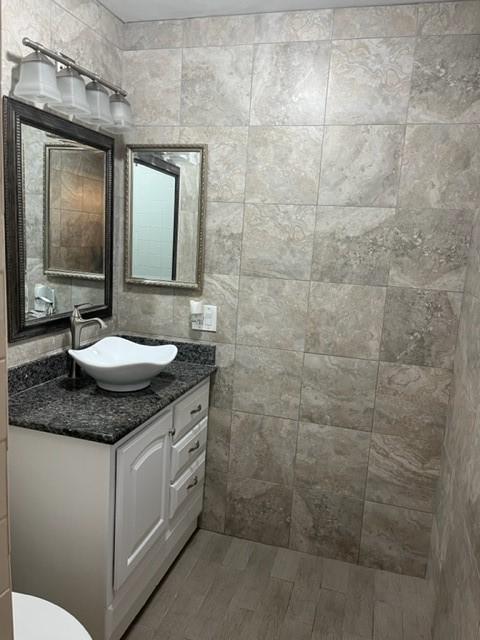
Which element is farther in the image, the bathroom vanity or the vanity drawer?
the vanity drawer

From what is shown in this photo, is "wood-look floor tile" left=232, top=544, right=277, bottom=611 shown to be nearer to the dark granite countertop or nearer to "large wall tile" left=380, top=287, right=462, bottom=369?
the dark granite countertop

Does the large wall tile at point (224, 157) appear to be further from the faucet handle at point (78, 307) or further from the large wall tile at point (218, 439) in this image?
the large wall tile at point (218, 439)

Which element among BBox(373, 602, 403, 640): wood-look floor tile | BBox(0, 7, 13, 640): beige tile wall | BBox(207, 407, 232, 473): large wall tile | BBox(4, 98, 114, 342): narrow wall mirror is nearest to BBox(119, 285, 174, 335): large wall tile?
BBox(4, 98, 114, 342): narrow wall mirror

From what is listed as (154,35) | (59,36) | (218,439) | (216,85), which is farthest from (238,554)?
(154,35)

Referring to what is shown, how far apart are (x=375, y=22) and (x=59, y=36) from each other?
4.43 ft

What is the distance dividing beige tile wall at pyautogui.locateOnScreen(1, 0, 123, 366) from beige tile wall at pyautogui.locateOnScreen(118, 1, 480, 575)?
0.52 feet

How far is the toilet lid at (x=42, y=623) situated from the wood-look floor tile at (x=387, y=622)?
1308 millimetres

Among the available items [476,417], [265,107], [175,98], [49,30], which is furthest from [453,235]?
[49,30]

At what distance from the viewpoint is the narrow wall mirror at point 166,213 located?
2.48 metres

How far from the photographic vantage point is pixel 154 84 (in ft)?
8.11

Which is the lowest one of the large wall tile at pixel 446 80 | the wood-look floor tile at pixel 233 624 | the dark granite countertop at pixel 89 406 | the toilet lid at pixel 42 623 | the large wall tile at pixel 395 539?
the wood-look floor tile at pixel 233 624

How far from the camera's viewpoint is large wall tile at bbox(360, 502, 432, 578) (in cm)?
241

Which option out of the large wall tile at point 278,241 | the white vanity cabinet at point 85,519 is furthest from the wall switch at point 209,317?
the white vanity cabinet at point 85,519

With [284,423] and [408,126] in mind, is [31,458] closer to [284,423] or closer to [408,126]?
[284,423]
